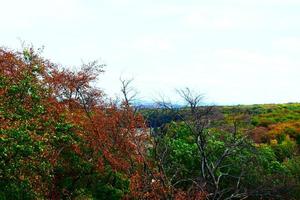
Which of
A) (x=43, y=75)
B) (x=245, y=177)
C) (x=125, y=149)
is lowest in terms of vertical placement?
(x=245, y=177)

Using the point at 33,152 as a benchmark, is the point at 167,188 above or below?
below

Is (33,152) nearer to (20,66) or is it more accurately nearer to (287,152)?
(20,66)

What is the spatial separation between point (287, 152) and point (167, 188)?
2087cm

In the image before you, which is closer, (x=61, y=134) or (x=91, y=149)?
(x=61, y=134)

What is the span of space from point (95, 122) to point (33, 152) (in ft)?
26.9

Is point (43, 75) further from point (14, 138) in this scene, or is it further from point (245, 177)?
point (245, 177)

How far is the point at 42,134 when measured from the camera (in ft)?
73.2

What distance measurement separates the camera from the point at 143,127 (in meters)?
29.6

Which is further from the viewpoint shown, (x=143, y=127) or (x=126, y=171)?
(x=143, y=127)

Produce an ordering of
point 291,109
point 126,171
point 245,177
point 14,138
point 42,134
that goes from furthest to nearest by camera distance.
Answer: point 291,109
point 245,177
point 126,171
point 42,134
point 14,138

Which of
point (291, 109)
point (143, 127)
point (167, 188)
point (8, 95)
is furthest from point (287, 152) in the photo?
point (291, 109)

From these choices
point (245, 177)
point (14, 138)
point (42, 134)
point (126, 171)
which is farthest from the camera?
point (245, 177)

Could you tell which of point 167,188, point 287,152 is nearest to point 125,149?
point 167,188

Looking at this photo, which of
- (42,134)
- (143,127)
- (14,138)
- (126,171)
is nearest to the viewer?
(14,138)
